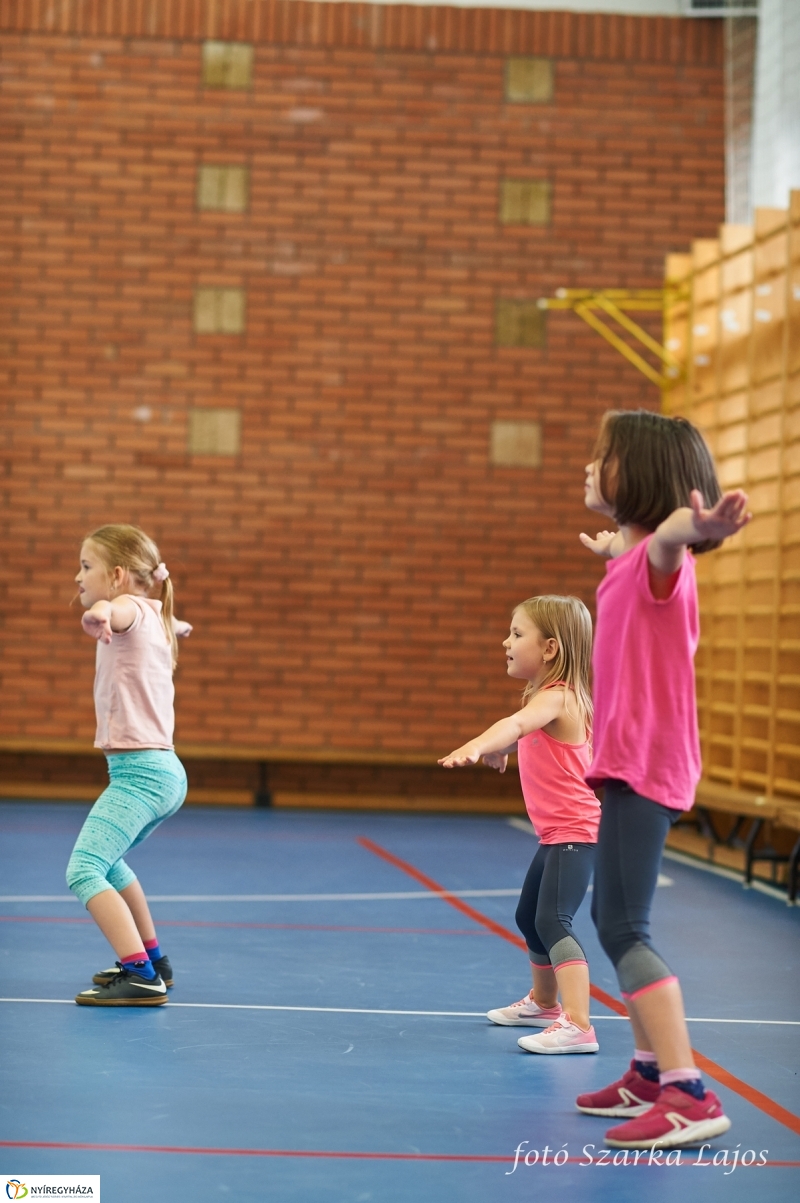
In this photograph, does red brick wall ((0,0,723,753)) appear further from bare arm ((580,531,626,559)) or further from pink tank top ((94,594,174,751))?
bare arm ((580,531,626,559))

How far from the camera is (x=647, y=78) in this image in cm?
1108

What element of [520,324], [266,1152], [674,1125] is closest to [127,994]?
[266,1152]

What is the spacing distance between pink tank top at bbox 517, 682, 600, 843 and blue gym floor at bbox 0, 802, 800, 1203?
57 cm

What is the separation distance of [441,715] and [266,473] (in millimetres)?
2150

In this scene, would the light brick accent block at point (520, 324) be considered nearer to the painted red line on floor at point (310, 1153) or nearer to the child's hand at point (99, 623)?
the child's hand at point (99, 623)

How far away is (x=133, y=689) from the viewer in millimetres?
4379

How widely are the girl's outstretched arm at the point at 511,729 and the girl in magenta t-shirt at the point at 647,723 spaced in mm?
367

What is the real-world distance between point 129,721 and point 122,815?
0.27 meters

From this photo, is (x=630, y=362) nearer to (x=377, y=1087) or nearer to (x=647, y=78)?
(x=647, y=78)

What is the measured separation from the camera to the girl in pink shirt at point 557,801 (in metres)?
3.84

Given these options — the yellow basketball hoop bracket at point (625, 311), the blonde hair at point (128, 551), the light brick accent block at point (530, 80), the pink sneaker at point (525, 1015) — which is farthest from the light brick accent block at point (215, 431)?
the pink sneaker at point (525, 1015)

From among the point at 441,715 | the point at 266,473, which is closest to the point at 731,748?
the point at 441,715

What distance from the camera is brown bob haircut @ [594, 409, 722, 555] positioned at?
299 centimetres

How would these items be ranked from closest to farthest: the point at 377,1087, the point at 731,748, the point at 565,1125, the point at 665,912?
the point at 565,1125 → the point at 377,1087 → the point at 665,912 → the point at 731,748
